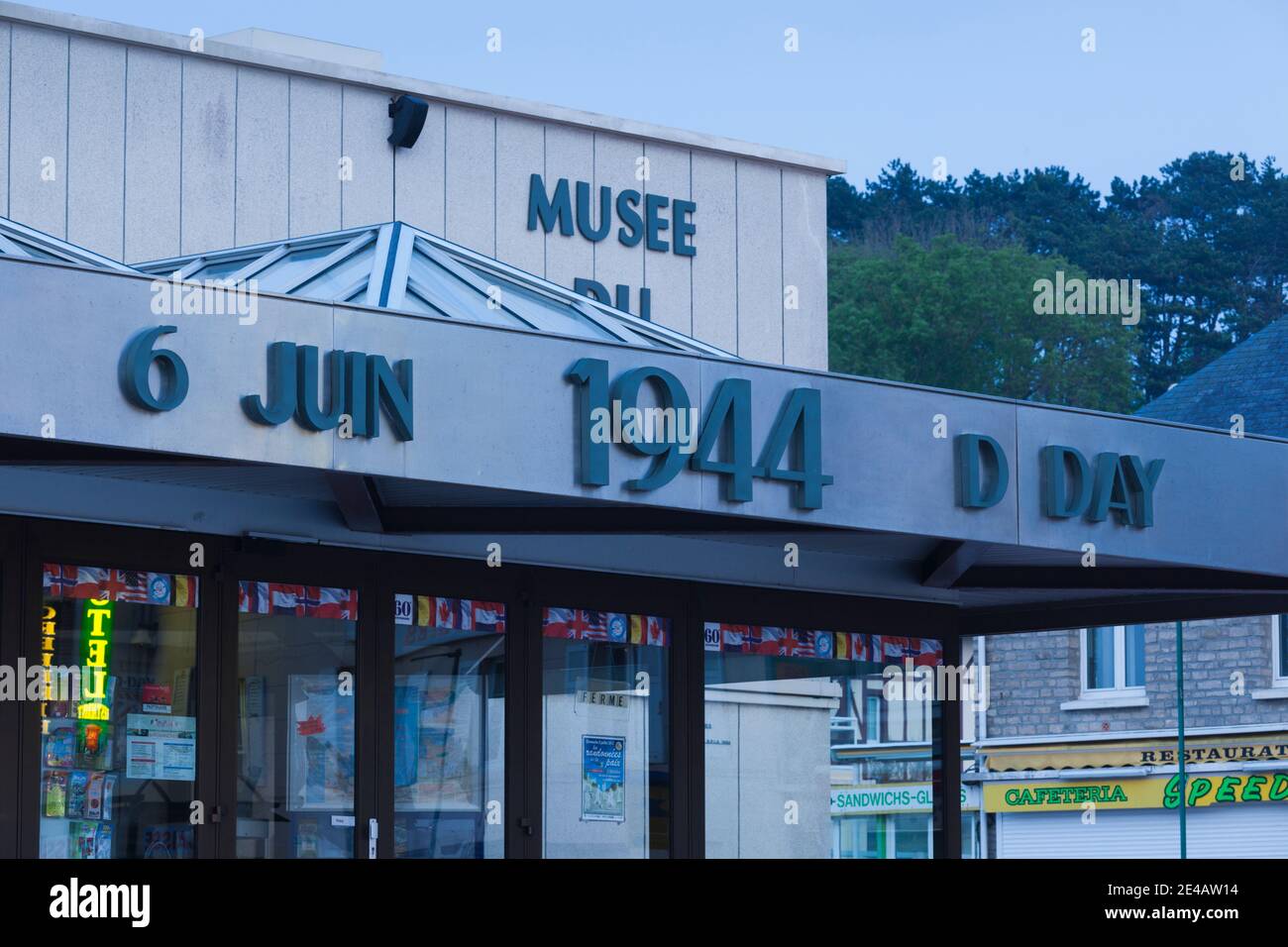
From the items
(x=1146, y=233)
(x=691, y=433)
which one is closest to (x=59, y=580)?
(x=691, y=433)

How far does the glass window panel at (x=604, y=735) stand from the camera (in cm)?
1177

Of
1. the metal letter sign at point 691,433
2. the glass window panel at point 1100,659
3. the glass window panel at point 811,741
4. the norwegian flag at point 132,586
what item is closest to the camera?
the metal letter sign at point 691,433

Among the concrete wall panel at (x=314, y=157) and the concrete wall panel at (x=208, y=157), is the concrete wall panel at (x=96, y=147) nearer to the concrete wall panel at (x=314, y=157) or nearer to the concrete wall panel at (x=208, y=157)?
the concrete wall panel at (x=208, y=157)

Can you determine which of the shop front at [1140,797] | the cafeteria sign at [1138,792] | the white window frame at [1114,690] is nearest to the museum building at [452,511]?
the shop front at [1140,797]

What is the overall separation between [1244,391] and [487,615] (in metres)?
19.7

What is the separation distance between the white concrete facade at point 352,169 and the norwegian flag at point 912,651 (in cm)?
336

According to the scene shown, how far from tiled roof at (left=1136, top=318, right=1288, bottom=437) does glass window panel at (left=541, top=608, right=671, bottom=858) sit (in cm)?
1721

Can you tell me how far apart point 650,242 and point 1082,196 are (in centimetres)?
5112

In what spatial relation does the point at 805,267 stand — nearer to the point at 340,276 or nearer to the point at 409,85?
the point at 409,85

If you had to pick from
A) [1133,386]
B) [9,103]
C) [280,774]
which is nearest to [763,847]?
[280,774]

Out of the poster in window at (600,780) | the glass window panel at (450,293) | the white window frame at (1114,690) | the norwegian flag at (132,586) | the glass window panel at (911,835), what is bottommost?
the glass window panel at (911,835)

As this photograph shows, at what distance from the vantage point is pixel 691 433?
31.2 ft

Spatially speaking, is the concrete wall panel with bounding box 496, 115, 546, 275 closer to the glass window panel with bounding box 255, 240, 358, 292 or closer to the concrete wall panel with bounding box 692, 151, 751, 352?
the concrete wall panel with bounding box 692, 151, 751, 352
